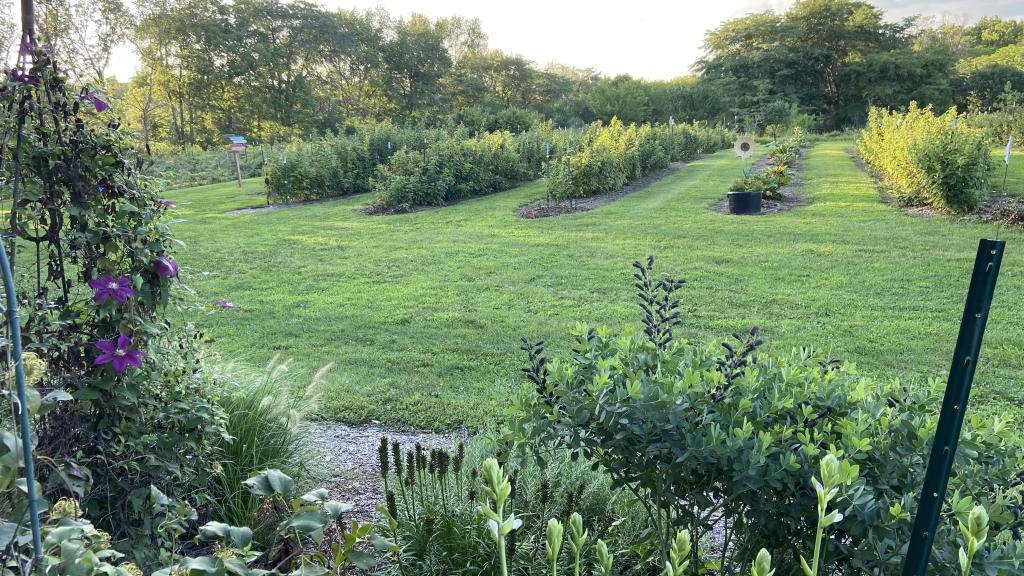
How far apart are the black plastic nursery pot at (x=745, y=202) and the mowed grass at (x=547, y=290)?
1.18ft

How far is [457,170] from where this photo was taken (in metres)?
13.1

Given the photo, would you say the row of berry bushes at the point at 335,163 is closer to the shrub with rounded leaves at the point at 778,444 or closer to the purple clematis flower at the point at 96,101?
the purple clematis flower at the point at 96,101

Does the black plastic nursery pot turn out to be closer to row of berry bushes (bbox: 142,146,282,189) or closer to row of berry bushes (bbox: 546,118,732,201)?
row of berry bushes (bbox: 546,118,732,201)

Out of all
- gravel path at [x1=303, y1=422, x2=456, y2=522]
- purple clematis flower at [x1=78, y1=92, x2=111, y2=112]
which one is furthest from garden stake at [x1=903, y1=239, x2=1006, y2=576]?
purple clematis flower at [x1=78, y1=92, x2=111, y2=112]

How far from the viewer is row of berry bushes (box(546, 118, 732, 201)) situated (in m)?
11.6

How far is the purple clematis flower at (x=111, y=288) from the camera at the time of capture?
191 cm

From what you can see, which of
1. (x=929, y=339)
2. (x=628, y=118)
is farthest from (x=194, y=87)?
(x=929, y=339)

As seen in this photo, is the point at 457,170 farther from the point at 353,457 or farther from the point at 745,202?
the point at 353,457

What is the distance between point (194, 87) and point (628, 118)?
23.0m

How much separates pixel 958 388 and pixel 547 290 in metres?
5.21

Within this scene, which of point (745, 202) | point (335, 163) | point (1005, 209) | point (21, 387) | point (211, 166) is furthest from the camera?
point (211, 166)

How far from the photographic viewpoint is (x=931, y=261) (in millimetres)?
6758

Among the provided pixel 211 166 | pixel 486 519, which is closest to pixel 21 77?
pixel 486 519

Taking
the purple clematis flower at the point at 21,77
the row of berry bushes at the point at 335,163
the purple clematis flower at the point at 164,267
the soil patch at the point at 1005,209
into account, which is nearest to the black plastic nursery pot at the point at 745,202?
the soil patch at the point at 1005,209
